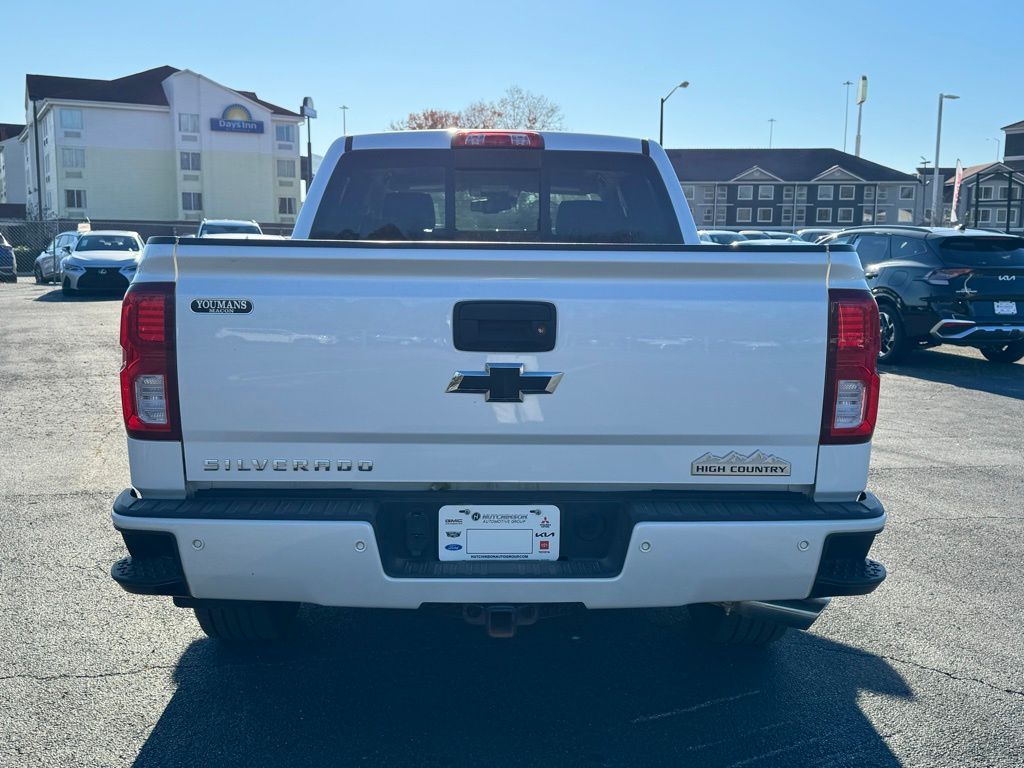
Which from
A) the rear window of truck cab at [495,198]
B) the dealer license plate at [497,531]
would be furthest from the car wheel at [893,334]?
the dealer license plate at [497,531]

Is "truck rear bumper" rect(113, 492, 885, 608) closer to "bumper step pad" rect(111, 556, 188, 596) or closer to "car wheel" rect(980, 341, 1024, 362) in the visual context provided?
"bumper step pad" rect(111, 556, 188, 596)

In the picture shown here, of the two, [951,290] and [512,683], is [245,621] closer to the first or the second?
[512,683]

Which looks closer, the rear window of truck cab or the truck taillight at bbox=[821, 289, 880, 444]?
the truck taillight at bbox=[821, 289, 880, 444]

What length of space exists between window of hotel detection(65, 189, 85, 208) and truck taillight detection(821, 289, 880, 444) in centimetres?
7388

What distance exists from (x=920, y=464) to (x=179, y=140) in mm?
70916

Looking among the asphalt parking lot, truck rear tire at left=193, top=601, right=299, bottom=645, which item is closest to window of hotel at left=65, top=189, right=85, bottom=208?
the asphalt parking lot

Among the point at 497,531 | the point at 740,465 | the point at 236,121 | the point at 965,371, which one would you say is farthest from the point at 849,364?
the point at 236,121

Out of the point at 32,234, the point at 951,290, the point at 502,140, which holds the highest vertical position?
the point at 502,140

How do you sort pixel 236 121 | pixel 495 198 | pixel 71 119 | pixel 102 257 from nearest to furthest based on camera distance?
pixel 495 198
pixel 102 257
pixel 71 119
pixel 236 121

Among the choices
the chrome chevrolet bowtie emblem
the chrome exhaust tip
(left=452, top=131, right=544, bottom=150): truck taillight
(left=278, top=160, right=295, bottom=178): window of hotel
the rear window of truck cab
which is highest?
(left=278, top=160, right=295, bottom=178): window of hotel

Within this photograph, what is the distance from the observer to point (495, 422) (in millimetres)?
2980

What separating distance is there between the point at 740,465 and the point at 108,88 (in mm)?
76436

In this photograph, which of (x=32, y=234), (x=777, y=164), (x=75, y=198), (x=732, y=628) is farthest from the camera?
(x=777, y=164)

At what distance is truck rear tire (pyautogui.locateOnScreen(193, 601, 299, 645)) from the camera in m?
3.68
